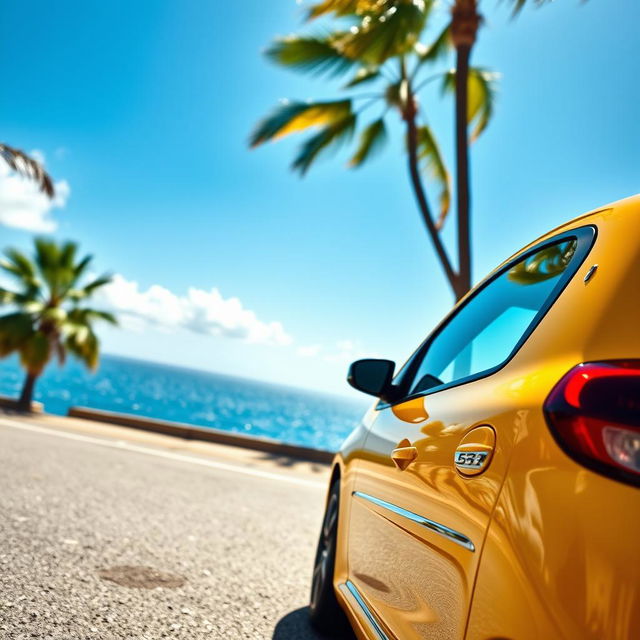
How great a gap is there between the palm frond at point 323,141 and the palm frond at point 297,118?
0.12 m

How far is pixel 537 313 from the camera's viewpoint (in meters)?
1.56

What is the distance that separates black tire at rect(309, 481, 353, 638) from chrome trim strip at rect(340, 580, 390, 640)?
35 centimetres

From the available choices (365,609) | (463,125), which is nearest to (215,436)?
(463,125)

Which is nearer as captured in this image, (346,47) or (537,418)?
(537,418)

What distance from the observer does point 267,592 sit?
352 cm

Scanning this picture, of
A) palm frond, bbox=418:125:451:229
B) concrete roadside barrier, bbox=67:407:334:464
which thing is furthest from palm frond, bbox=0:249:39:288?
palm frond, bbox=418:125:451:229

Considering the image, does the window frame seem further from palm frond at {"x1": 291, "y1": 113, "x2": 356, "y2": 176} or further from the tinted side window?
palm frond at {"x1": 291, "y1": 113, "x2": 356, "y2": 176}

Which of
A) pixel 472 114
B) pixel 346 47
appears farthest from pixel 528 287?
pixel 472 114

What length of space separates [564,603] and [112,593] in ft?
8.58

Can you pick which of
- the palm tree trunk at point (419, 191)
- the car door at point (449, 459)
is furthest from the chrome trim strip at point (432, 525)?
the palm tree trunk at point (419, 191)

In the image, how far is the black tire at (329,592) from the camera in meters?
2.87

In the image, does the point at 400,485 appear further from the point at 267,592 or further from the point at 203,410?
the point at 203,410

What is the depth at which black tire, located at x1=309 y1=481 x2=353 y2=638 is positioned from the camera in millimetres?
2871

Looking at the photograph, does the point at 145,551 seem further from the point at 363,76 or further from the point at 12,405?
the point at 12,405
